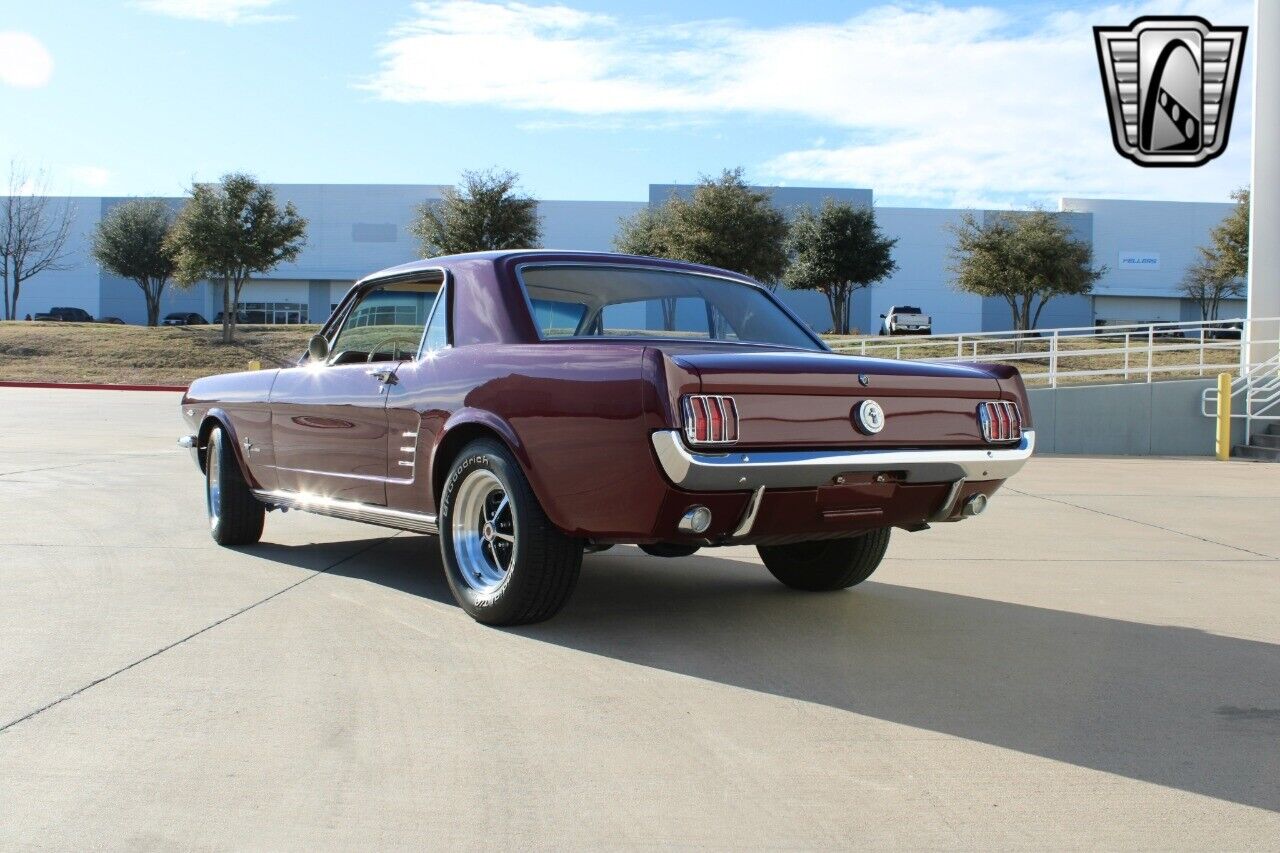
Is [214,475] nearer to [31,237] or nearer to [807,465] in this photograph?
[807,465]

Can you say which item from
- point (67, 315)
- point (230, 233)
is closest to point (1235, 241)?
point (230, 233)

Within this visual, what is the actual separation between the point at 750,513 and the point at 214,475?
428cm

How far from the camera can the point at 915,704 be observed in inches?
164

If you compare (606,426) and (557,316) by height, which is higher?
(557,316)

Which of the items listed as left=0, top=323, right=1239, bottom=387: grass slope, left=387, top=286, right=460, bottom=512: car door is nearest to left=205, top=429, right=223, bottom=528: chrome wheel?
left=387, top=286, right=460, bottom=512: car door

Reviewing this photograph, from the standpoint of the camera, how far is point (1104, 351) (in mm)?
20219

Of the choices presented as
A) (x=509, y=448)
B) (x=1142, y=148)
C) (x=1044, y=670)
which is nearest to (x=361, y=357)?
(x=509, y=448)

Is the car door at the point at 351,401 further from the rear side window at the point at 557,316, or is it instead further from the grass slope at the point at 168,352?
the grass slope at the point at 168,352

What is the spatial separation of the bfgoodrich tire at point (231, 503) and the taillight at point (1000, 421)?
14.1 feet

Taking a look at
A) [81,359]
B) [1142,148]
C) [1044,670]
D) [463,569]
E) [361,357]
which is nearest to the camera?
[1044,670]

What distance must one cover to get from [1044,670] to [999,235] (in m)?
39.4

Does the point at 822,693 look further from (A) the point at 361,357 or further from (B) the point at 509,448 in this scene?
(A) the point at 361,357

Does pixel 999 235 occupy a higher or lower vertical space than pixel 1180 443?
higher

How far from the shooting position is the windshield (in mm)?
5500
